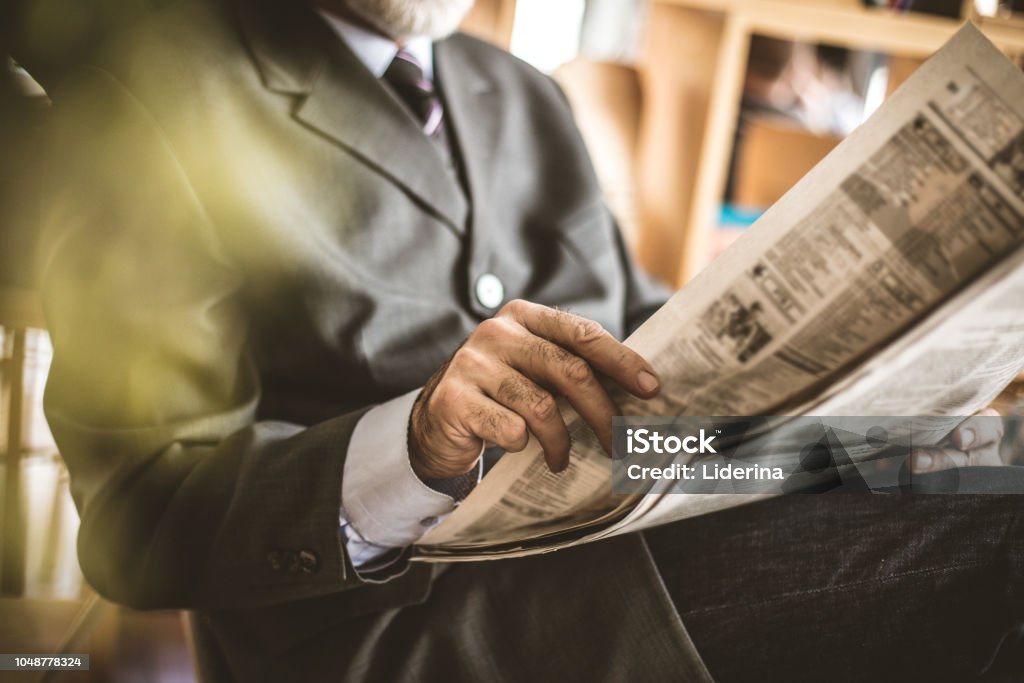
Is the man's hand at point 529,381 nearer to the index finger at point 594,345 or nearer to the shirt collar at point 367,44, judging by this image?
the index finger at point 594,345

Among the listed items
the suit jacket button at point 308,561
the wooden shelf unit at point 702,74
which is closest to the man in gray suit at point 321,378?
the suit jacket button at point 308,561

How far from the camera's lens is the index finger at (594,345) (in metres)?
0.38

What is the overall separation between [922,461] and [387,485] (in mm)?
359

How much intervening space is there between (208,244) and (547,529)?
0.36 m

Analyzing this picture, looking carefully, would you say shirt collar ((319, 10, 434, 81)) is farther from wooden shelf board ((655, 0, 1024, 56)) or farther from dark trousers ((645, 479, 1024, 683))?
wooden shelf board ((655, 0, 1024, 56))

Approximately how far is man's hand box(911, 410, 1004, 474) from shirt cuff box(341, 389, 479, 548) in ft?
1.07

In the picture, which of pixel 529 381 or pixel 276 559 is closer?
pixel 529 381

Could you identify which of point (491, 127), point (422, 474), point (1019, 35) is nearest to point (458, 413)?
point (422, 474)

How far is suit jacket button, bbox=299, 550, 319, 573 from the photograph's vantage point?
0.51 meters

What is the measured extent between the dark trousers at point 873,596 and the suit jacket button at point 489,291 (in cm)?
30

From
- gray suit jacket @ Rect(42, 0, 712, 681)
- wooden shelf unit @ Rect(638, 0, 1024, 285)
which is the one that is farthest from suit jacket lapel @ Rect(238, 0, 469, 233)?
wooden shelf unit @ Rect(638, 0, 1024, 285)

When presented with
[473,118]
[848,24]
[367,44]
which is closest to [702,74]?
[848,24]

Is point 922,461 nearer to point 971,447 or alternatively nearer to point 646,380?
point 971,447

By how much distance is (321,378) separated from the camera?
65 centimetres
